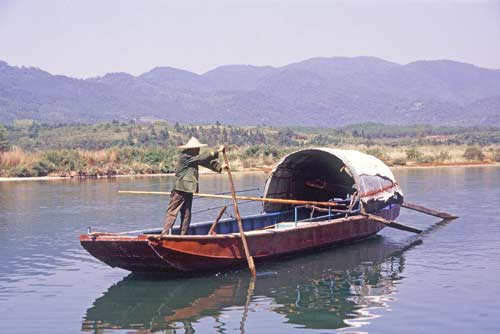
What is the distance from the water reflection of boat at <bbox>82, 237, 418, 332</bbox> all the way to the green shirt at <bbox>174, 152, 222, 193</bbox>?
1667 mm

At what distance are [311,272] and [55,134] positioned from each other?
7306cm

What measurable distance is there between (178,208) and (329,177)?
8481mm

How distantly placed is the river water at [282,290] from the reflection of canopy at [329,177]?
1.35 meters

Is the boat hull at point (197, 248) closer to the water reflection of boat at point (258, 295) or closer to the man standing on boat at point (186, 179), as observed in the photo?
the water reflection of boat at point (258, 295)

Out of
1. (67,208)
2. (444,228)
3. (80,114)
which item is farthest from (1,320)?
(80,114)

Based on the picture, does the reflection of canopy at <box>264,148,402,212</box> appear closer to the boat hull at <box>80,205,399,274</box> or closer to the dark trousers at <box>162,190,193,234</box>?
the boat hull at <box>80,205,399,274</box>

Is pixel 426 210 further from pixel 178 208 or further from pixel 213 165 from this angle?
pixel 178 208

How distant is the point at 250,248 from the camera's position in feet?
50.3

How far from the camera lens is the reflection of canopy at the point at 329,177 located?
61.5ft

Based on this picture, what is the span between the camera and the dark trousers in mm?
14586

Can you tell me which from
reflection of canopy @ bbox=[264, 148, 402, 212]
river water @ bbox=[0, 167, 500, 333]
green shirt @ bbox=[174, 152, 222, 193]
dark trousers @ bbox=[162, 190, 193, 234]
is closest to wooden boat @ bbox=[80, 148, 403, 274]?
reflection of canopy @ bbox=[264, 148, 402, 212]

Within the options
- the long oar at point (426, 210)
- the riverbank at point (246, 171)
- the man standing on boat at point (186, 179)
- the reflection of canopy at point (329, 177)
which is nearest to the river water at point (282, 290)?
the long oar at point (426, 210)

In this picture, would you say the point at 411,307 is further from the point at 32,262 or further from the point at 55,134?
the point at 55,134

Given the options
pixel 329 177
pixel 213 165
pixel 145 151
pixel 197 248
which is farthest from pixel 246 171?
pixel 197 248
